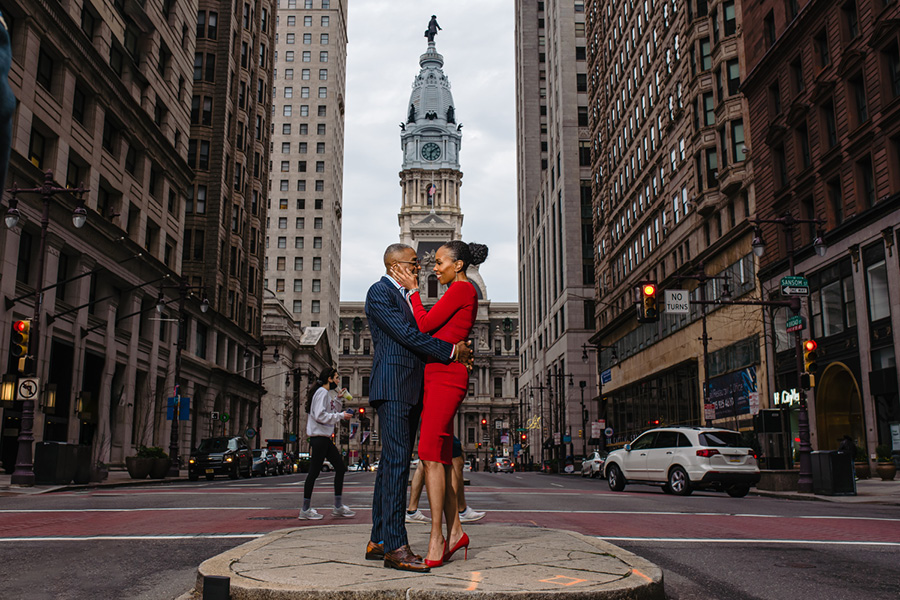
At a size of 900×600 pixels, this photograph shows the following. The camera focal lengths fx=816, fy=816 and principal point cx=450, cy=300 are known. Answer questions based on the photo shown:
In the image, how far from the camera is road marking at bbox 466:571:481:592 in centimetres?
427

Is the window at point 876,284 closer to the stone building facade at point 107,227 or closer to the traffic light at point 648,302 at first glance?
the traffic light at point 648,302

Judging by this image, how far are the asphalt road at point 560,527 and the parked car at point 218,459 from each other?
60.3 ft

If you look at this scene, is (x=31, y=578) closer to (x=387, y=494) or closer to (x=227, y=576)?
(x=227, y=576)

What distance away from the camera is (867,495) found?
20641mm

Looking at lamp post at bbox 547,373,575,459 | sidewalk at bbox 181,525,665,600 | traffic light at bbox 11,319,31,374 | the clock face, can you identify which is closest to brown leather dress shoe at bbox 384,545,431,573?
sidewalk at bbox 181,525,665,600

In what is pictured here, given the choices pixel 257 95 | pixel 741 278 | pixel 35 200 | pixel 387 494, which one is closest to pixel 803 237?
pixel 741 278

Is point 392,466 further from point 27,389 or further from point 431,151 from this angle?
point 431,151

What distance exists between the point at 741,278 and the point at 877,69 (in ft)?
43.1

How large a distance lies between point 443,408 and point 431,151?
192 meters

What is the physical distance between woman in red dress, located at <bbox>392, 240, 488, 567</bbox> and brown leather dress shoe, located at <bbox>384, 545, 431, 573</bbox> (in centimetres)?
18

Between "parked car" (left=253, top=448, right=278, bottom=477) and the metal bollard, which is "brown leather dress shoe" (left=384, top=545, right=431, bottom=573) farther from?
"parked car" (left=253, top=448, right=278, bottom=477)

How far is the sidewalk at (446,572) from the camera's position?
13.9 feet

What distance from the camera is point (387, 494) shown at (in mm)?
5406

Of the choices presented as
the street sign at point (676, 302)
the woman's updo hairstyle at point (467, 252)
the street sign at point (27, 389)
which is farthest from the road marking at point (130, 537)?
the street sign at point (676, 302)
